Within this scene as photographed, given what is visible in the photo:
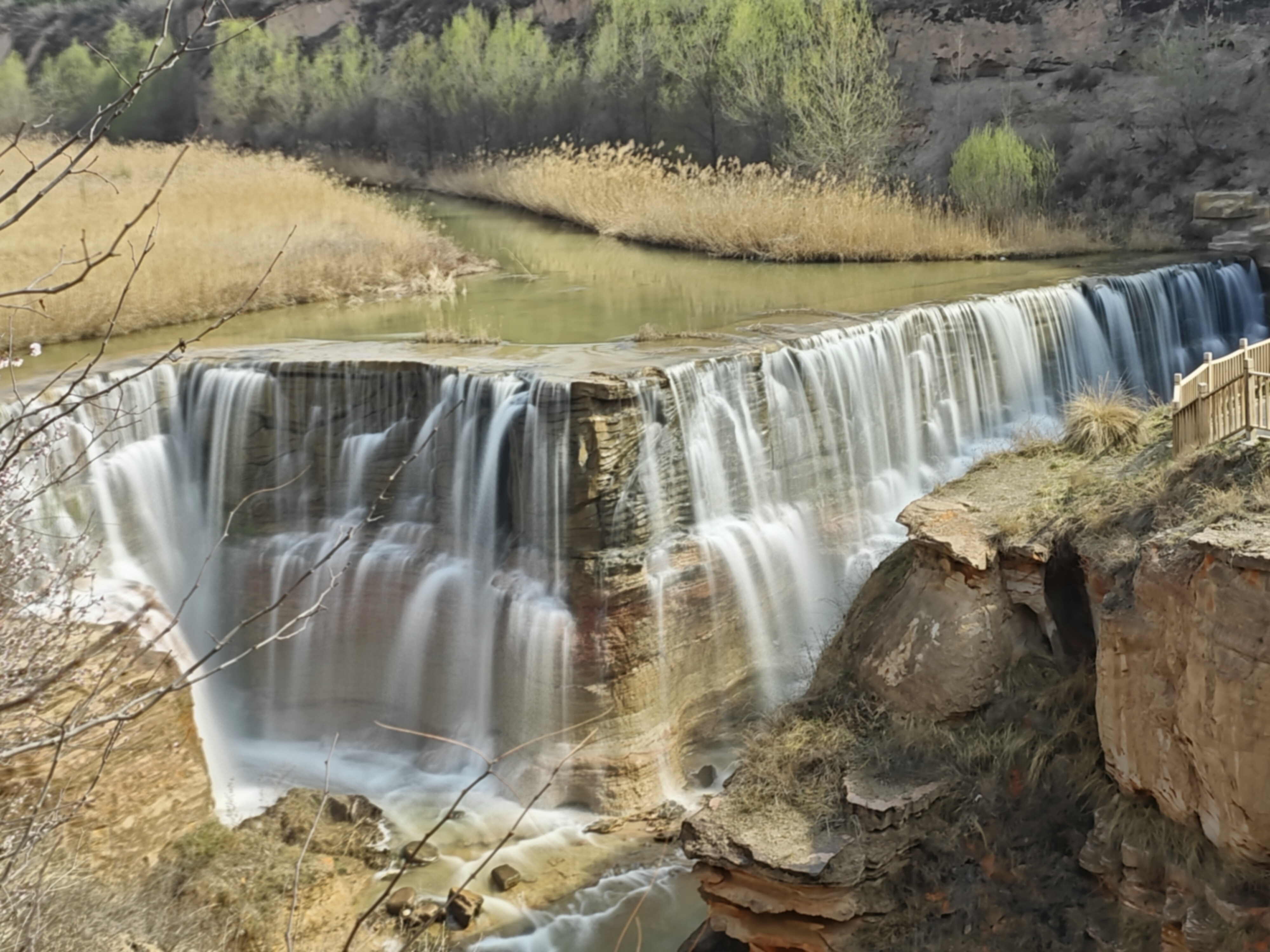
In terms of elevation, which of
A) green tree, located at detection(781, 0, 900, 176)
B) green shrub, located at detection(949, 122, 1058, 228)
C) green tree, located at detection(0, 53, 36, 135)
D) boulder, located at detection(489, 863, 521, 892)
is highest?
green tree, located at detection(0, 53, 36, 135)

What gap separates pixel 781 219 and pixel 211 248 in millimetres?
8692

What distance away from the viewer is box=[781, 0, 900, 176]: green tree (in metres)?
22.2

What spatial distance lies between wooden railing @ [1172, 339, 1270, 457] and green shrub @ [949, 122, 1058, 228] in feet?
39.9

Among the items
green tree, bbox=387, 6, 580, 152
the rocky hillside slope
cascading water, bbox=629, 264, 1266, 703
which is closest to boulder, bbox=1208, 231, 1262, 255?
the rocky hillside slope

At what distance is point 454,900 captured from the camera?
7961 millimetres

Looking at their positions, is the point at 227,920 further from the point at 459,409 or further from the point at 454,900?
the point at 459,409

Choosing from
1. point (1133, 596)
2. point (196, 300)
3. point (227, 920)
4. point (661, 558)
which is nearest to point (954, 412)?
point (661, 558)

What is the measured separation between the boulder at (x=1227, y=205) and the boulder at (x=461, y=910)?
651 inches

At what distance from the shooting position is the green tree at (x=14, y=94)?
36.7 metres

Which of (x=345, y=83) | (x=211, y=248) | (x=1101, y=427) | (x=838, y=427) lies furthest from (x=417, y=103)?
(x=1101, y=427)

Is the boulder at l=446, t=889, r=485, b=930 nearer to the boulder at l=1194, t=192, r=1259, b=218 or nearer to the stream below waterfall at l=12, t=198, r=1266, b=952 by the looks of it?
the stream below waterfall at l=12, t=198, r=1266, b=952

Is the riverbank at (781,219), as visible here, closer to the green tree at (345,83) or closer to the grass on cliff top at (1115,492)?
the grass on cliff top at (1115,492)

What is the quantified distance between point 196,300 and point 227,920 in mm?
10680

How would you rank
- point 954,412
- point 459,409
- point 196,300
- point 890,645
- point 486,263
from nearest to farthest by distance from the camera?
point 890,645 → point 459,409 → point 954,412 → point 196,300 → point 486,263
